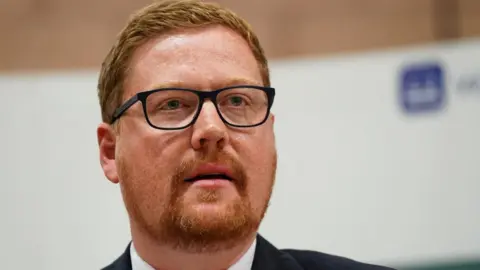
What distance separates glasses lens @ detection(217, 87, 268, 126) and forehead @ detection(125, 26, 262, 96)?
2cm

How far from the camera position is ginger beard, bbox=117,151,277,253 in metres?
1.25

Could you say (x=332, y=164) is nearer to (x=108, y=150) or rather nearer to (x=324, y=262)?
(x=324, y=262)

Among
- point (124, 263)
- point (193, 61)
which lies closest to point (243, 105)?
point (193, 61)

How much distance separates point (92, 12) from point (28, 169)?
0.71 meters

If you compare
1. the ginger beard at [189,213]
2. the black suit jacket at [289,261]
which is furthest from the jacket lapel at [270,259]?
the ginger beard at [189,213]

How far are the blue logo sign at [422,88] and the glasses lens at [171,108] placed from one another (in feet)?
4.90

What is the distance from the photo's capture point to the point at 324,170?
8.69ft

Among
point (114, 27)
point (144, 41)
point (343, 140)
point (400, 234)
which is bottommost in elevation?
point (400, 234)

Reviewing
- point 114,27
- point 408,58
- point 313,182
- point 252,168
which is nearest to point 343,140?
point 313,182

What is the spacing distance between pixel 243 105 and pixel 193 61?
0.39ft

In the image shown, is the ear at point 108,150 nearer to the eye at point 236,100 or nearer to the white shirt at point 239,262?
the white shirt at point 239,262

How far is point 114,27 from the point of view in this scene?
298cm

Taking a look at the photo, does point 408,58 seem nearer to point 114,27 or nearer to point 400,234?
Result: point 400,234

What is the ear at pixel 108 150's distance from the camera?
146cm
